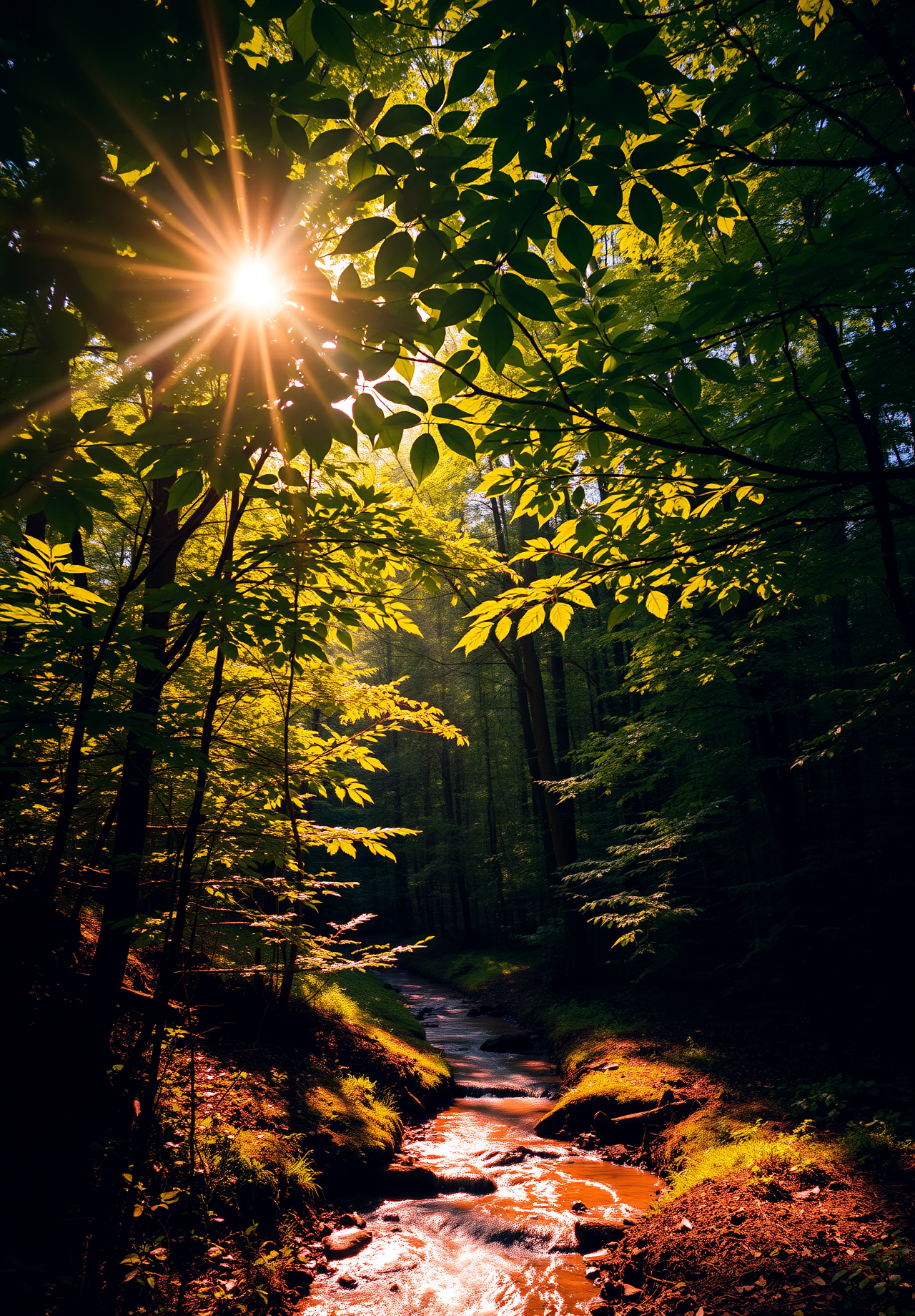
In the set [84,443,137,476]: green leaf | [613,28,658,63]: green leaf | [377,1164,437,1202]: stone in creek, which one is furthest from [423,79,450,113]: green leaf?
[377,1164,437,1202]: stone in creek

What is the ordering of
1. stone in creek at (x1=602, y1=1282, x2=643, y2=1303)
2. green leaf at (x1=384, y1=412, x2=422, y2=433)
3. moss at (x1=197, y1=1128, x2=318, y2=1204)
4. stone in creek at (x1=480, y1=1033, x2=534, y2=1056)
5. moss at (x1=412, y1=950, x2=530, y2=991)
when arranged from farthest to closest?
1. moss at (x1=412, y1=950, x2=530, y2=991)
2. stone in creek at (x1=480, y1=1033, x2=534, y2=1056)
3. moss at (x1=197, y1=1128, x2=318, y2=1204)
4. stone in creek at (x1=602, y1=1282, x2=643, y2=1303)
5. green leaf at (x1=384, y1=412, x2=422, y2=433)

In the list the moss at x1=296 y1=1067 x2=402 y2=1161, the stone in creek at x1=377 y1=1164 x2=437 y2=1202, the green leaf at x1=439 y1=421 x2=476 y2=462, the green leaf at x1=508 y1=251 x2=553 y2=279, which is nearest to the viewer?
the green leaf at x1=508 y1=251 x2=553 y2=279

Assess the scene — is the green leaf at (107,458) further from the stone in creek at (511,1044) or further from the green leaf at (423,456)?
the stone in creek at (511,1044)

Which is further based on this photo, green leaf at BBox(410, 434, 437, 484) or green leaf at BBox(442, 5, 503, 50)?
green leaf at BBox(410, 434, 437, 484)

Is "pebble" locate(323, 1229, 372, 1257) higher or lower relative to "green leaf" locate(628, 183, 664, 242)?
lower

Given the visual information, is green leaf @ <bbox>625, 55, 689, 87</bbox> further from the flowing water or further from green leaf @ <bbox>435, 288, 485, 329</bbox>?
the flowing water

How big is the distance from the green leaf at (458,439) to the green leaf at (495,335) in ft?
0.65

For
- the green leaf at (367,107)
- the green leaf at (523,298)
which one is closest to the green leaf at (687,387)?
the green leaf at (523,298)

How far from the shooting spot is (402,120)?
1346 millimetres

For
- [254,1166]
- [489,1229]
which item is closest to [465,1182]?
[489,1229]

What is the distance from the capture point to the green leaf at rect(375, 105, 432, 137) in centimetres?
132

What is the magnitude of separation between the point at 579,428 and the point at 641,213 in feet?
1.92

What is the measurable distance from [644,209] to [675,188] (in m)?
0.08

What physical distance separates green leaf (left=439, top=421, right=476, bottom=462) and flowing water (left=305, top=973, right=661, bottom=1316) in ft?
16.3
